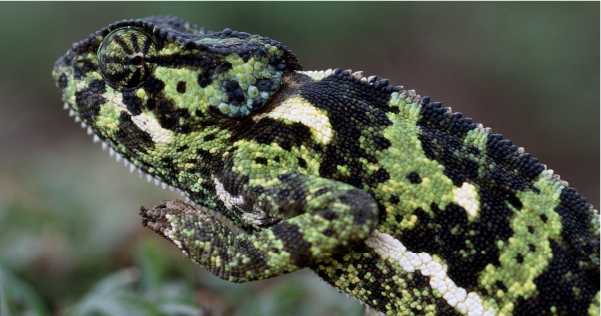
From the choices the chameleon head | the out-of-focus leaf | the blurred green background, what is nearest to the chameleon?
the chameleon head

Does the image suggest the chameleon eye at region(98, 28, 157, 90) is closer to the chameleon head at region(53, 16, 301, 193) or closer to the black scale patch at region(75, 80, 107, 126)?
the chameleon head at region(53, 16, 301, 193)

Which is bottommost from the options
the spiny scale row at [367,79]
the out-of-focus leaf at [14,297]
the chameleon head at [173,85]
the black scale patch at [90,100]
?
the out-of-focus leaf at [14,297]

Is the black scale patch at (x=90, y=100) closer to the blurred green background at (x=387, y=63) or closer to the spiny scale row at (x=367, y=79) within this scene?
the spiny scale row at (x=367, y=79)

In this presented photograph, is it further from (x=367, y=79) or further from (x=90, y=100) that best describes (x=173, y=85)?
(x=367, y=79)

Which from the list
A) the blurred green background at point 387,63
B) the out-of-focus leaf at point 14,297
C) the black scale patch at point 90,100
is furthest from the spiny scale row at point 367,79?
the blurred green background at point 387,63

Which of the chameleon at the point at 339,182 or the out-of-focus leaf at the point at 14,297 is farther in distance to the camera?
the out-of-focus leaf at the point at 14,297

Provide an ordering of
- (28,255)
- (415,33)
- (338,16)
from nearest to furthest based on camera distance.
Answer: (28,255)
(338,16)
(415,33)

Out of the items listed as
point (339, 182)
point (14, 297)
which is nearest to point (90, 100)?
point (339, 182)

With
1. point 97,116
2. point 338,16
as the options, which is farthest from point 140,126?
point 338,16

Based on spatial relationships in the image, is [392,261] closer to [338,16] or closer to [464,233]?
[464,233]
